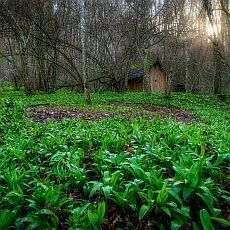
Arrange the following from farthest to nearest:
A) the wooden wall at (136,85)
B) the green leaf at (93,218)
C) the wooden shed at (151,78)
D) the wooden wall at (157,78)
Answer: the wooden wall at (157,78), the wooden wall at (136,85), the wooden shed at (151,78), the green leaf at (93,218)

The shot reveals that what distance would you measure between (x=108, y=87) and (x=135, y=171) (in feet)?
83.4

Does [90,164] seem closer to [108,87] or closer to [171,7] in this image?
[171,7]

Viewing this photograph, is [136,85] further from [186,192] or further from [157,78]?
[186,192]

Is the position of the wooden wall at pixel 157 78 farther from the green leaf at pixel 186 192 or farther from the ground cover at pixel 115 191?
the green leaf at pixel 186 192

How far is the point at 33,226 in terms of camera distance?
292 centimetres

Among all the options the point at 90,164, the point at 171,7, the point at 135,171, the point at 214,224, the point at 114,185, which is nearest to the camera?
the point at 214,224

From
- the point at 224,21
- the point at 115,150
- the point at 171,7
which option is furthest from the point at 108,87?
the point at 115,150

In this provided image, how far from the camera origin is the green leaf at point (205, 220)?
9.66 ft

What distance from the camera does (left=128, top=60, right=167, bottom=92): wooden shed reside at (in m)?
35.0

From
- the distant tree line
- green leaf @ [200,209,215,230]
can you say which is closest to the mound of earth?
green leaf @ [200,209,215,230]

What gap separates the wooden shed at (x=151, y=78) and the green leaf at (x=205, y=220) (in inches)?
1247

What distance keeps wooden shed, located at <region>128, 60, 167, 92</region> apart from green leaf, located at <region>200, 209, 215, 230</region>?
104ft

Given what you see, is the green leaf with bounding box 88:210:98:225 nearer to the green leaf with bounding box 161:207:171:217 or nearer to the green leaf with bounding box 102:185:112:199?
the green leaf with bounding box 102:185:112:199

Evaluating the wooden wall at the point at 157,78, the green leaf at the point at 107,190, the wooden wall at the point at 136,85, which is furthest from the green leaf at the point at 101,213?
the wooden wall at the point at 157,78
